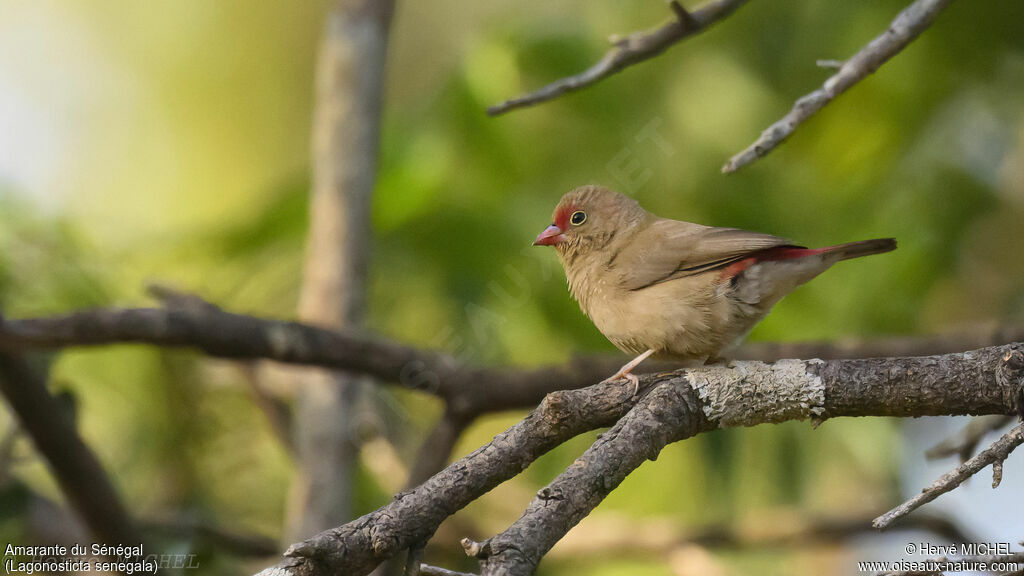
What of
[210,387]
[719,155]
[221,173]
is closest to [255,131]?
[221,173]

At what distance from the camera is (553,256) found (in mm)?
5816

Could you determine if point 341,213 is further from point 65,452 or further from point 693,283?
point 693,283

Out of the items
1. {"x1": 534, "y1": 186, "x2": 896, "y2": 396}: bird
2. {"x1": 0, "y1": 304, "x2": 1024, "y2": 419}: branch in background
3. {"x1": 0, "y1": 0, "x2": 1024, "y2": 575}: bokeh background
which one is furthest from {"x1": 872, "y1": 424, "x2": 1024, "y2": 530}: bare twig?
{"x1": 0, "y1": 0, "x2": 1024, "y2": 575}: bokeh background

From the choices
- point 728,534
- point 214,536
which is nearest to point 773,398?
point 728,534

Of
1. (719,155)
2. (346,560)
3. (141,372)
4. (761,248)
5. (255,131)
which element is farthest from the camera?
(255,131)

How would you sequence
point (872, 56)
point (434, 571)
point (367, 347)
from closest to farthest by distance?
point (434, 571) < point (872, 56) < point (367, 347)

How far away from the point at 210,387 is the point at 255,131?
3.70 m

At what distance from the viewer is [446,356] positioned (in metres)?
4.64

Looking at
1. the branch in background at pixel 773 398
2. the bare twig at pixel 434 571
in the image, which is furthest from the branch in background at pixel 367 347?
the bare twig at pixel 434 571

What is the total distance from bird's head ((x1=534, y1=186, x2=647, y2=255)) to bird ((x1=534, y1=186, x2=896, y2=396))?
0.16m

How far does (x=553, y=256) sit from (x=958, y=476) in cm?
389

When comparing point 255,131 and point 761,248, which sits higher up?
point 255,131

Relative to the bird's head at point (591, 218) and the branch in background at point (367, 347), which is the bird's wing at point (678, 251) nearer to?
the bird's head at point (591, 218)

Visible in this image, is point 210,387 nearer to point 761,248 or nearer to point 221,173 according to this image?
point 221,173
